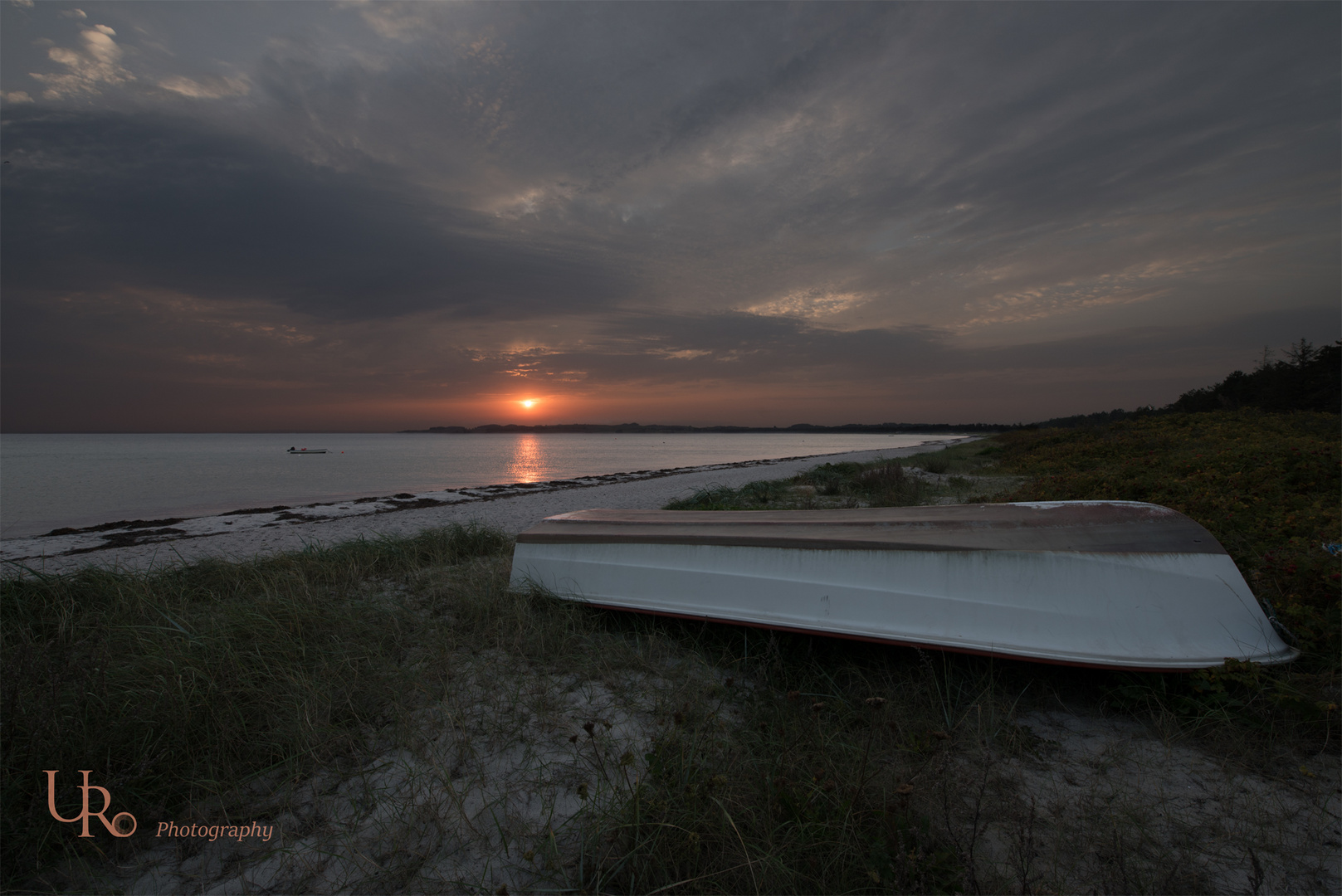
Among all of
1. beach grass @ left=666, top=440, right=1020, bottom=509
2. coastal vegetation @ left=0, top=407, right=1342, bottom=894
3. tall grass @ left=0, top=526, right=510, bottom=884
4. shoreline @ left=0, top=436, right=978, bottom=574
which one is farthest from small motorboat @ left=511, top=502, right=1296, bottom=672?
shoreline @ left=0, top=436, right=978, bottom=574

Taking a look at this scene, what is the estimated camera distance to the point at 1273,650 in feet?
9.02

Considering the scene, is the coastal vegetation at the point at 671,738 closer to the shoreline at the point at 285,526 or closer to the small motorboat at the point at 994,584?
the small motorboat at the point at 994,584

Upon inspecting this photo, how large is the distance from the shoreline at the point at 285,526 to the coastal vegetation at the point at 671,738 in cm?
413

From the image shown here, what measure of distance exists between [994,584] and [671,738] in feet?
5.92

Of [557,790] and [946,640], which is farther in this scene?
[946,640]

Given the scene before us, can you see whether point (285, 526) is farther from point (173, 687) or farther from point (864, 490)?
point (864, 490)

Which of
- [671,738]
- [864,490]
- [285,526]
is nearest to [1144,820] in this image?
[671,738]

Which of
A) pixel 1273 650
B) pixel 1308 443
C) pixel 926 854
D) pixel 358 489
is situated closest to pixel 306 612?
pixel 926 854

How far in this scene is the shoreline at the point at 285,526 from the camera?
26.8ft

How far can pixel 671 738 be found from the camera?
7.86ft

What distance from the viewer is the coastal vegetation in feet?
6.02

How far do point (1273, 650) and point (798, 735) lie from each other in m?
2.45

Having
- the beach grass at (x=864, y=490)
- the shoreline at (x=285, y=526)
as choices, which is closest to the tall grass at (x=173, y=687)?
the shoreline at (x=285, y=526)

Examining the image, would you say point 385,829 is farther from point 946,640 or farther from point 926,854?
point 946,640
